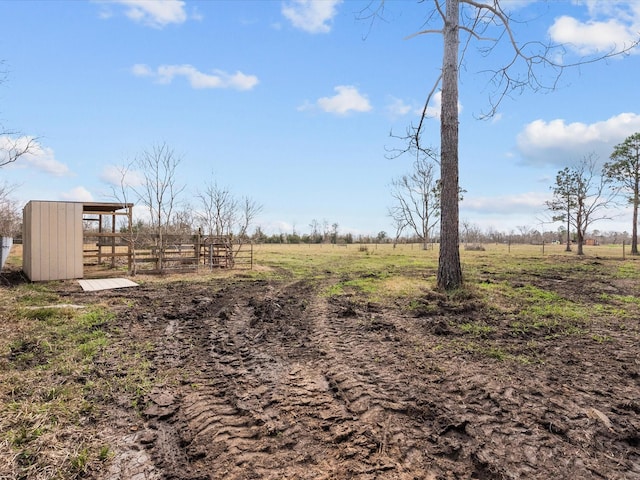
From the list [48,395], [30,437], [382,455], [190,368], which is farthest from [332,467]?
[48,395]

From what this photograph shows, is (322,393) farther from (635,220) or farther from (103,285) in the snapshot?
(635,220)

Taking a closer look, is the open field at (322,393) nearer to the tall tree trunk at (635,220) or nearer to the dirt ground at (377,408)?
the dirt ground at (377,408)

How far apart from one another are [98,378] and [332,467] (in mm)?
2968

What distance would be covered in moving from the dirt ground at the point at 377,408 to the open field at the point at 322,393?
2 cm

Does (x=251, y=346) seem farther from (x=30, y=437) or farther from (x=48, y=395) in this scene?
(x=30, y=437)

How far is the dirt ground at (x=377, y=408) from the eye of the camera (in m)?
2.43

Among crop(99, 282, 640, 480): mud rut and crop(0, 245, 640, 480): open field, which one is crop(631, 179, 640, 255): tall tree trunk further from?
crop(99, 282, 640, 480): mud rut

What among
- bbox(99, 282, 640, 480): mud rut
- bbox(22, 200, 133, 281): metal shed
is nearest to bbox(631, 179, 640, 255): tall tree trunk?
bbox(99, 282, 640, 480): mud rut

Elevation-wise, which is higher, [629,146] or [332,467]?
[629,146]

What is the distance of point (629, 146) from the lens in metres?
29.5

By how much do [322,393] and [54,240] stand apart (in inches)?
488

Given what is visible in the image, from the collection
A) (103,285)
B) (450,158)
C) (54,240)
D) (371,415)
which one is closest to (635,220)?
(450,158)

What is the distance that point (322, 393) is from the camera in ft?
11.4

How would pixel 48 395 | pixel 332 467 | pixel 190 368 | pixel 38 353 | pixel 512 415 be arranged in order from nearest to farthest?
pixel 332 467
pixel 512 415
pixel 48 395
pixel 190 368
pixel 38 353
